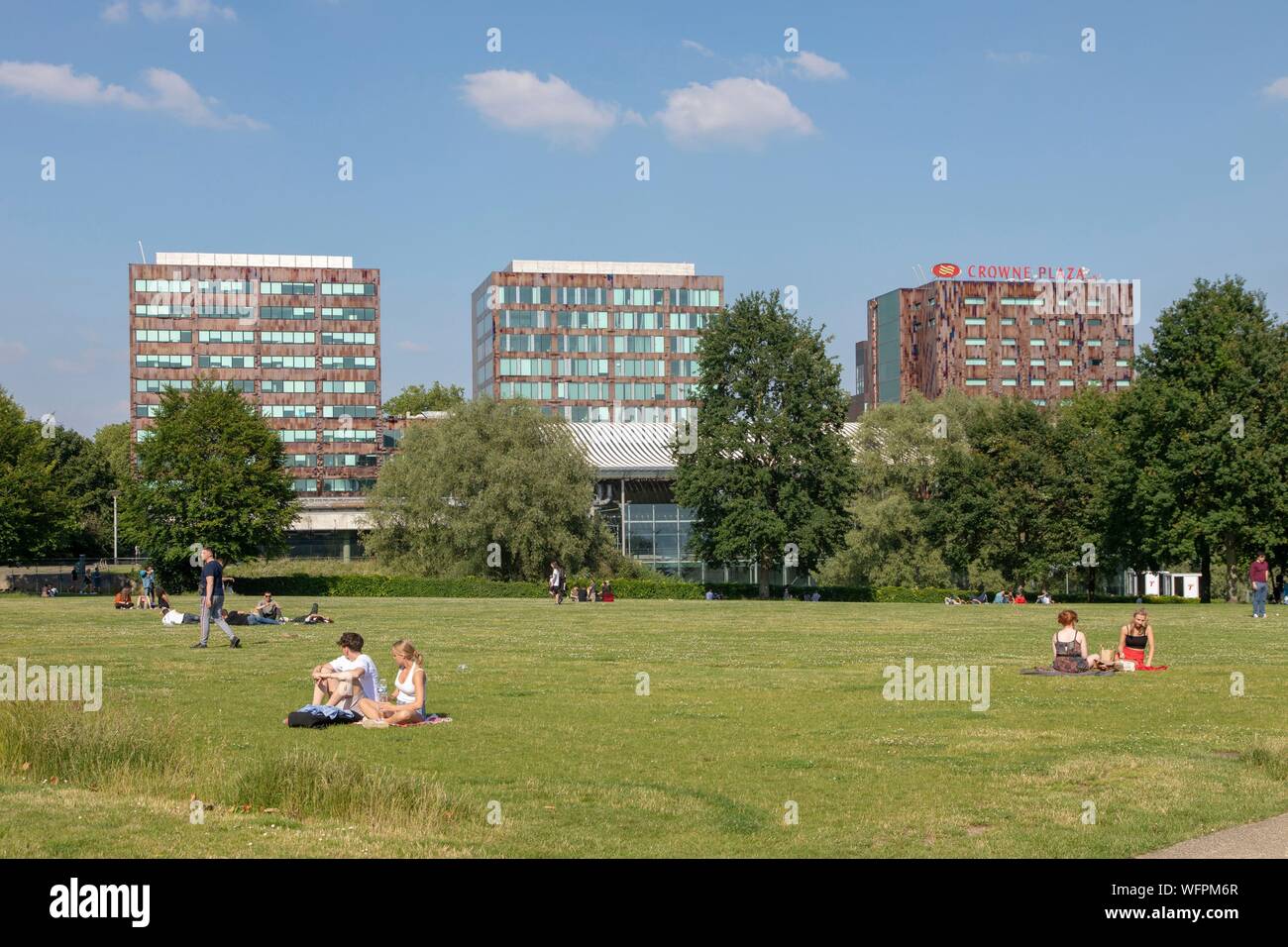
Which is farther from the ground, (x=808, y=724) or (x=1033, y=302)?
(x=1033, y=302)

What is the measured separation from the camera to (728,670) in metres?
26.5

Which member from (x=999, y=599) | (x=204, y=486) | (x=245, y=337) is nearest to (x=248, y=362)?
(x=245, y=337)

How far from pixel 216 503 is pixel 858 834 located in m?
75.5

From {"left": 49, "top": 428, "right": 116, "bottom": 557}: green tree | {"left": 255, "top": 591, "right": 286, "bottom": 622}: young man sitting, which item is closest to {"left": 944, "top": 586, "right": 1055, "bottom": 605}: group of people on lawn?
{"left": 255, "top": 591, "right": 286, "bottom": 622}: young man sitting

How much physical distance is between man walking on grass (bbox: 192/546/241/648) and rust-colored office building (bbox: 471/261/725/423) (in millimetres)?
152138

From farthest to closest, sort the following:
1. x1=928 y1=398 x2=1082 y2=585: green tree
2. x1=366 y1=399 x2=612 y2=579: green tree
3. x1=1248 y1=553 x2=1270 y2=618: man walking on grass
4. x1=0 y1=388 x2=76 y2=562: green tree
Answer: x1=928 y1=398 x2=1082 y2=585: green tree → x1=0 y1=388 x2=76 y2=562: green tree → x1=366 y1=399 x2=612 y2=579: green tree → x1=1248 y1=553 x2=1270 y2=618: man walking on grass

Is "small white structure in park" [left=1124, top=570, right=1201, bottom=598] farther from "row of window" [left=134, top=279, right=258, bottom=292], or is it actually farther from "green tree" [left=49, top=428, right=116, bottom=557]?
"row of window" [left=134, top=279, right=258, bottom=292]

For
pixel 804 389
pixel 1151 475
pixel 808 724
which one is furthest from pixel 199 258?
pixel 808 724

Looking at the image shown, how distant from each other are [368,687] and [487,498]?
61594 mm

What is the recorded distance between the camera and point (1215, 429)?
69562 mm

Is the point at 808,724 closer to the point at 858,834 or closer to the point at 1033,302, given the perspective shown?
the point at 858,834

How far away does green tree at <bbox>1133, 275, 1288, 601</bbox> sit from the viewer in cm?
6931
